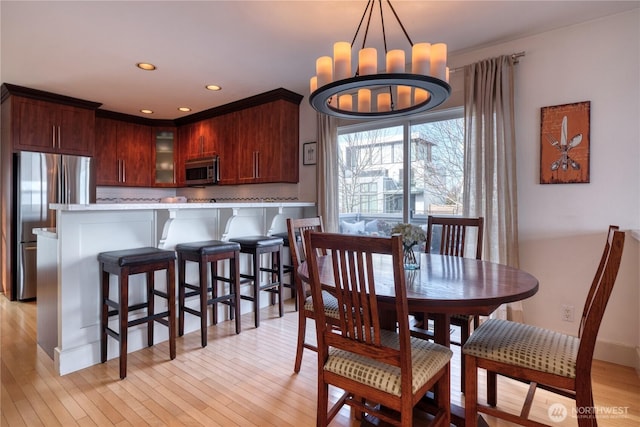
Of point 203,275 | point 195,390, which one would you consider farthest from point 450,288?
point 203,275

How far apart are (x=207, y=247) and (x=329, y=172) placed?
68.9 inches

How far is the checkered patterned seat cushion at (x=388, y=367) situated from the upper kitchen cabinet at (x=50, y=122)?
15.1 ft

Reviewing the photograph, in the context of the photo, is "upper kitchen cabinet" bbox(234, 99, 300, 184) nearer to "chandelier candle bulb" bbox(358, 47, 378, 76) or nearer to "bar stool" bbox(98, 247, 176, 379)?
"bar stool" bbox(98, 247, 176, 379)

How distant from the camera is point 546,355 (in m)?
1.36

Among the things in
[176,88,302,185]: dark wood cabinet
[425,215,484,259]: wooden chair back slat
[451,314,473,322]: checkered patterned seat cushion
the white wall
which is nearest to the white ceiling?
the white wall

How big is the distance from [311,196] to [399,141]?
1.28 meters

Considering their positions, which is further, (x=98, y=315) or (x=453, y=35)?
(x=453, y=35)

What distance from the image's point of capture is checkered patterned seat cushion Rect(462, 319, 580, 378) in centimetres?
133

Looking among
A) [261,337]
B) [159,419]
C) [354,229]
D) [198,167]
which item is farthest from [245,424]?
[198,167]

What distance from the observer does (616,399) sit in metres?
1.96

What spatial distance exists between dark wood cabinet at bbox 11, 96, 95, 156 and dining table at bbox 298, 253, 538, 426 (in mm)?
4106

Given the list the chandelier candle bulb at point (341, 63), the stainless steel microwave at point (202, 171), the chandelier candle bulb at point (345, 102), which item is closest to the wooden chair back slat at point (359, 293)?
the chandelier candle bulb at point (341, 63)

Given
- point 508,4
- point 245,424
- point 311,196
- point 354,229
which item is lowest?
point 245,424

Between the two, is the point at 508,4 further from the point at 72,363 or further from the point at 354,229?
the point at 72,363
